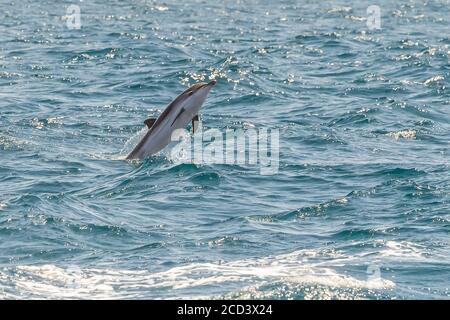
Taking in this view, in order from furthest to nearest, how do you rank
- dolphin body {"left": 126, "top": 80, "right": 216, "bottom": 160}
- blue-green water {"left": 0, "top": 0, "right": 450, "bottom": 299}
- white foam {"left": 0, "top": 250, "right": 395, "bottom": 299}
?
dolphin body {"left": 126, "top": 80, "right": 216, "bottom": 160}
blue-green water {"left": 0, "top": 0, "right": 450, "bottom": 299}
white foam {"left": 0, "top": 250, "right": 395, "bottom": 299}

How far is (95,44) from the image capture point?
48.5 meters

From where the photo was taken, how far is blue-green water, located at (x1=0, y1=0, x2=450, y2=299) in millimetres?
18453

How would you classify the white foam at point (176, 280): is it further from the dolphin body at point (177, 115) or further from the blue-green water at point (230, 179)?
the dolphin body at point (177, 115)

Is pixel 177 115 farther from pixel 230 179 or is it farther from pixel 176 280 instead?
pixel 176 280

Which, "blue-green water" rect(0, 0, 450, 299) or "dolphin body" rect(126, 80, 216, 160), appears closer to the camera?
"blue-green water" rect(0, 0, 450, 299)

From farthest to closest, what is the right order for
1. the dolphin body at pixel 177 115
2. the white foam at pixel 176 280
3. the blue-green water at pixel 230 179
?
the dolphin body at pixel 177 115, the blue-green water at pixel 230 179, the white foam at pixel 176 280

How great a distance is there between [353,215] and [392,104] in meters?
12.9

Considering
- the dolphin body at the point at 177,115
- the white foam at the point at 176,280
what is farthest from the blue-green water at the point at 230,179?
the dolphin body at the point at 177,115

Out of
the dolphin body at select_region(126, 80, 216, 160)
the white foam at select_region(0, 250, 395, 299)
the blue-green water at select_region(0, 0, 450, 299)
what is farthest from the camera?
the dolphin body at select_region(126, 80, 216, 160)

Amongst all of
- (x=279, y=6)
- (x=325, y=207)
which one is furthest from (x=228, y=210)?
(x=279, y=6)

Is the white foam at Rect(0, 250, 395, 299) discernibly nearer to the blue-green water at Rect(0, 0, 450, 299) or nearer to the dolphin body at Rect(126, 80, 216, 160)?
the blue-green water at Rect(0, 0, 450, 299)

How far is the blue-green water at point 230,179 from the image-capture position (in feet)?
60.5

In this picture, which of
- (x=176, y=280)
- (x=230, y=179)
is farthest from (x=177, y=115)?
(x=176, y=280)

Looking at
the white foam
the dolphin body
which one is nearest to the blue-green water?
the white foam
